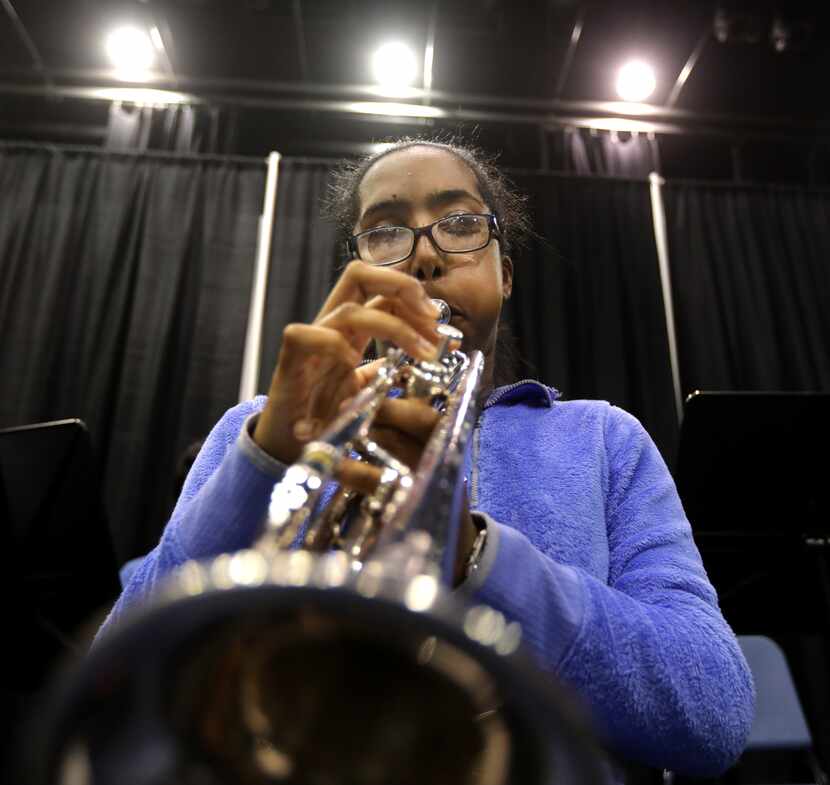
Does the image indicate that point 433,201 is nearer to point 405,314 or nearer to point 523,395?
point 523,395

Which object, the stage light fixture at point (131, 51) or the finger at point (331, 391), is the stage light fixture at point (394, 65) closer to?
the stage light fixture at point (131, 51)

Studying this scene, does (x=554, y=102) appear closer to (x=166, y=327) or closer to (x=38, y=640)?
(x=166, y=327)

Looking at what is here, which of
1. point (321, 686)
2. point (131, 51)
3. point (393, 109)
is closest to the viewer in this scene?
point (321, 686)

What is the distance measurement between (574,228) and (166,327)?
221 cm

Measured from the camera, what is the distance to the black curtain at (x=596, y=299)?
138 inches

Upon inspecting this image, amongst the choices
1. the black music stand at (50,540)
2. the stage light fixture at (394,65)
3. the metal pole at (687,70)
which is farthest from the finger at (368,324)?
the metal pole at (687,70)

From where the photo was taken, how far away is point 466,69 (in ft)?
13.5

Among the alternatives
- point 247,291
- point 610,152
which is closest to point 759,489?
point 247,291

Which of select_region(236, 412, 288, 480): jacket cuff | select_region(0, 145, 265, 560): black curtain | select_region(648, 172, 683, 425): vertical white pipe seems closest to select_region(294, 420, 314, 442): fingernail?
select_region(236, 412, 288, 480): jacket cuff

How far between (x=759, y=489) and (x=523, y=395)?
0.97 metres

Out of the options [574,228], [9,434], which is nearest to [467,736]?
[9,434]

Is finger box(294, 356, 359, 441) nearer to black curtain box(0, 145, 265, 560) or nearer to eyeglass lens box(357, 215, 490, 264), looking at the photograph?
eyeglass lens box(357, 215, 490, 264)

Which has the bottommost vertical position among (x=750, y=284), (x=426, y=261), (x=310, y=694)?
(x=310, y=694)

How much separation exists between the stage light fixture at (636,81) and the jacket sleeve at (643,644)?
3.78 metres
